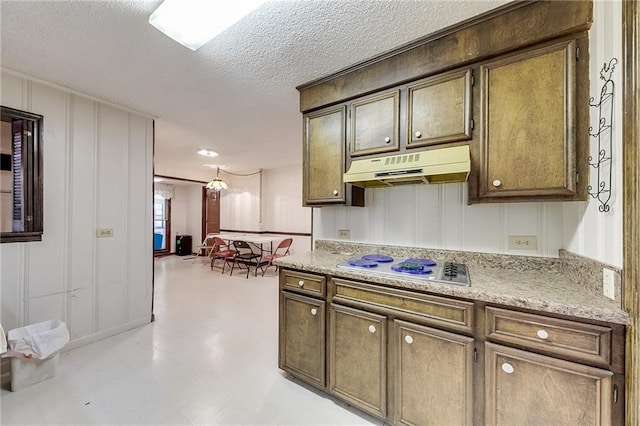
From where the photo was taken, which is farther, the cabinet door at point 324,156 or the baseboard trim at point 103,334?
the baseboard trim at point 103,334

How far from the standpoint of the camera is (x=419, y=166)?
63.6 inches

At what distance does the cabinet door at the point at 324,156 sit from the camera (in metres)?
2.15

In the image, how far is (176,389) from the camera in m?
1.91

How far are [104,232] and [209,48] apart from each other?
7.20ft

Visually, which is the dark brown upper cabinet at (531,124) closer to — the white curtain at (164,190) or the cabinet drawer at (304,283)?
the cabinet drawer at (304,283)

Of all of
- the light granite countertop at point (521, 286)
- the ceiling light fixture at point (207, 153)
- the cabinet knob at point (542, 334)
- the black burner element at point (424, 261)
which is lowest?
the cabinet knob at point (542, 334)

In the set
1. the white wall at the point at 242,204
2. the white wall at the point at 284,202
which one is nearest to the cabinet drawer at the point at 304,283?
the white wall at the point at 284,202

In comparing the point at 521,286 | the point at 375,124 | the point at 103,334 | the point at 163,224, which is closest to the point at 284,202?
the point at 103,334

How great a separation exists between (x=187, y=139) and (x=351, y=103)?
119 inches

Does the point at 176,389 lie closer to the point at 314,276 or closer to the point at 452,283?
the point at 314,276

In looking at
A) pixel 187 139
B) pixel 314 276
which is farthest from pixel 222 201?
pixel 314 276

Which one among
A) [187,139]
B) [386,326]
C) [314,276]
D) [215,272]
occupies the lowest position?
[215,272]

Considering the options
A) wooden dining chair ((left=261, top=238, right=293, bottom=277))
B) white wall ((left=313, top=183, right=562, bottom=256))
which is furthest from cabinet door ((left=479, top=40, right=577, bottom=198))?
wooden dining chair ((left=261, top=238, right=293, bottom=277))

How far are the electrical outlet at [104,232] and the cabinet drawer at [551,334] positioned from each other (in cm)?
341
